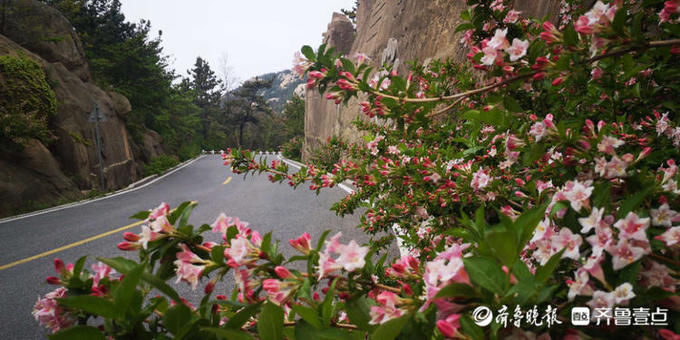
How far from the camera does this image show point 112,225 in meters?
5.43

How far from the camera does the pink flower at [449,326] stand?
0.52 meters

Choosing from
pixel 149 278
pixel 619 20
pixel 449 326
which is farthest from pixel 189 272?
pixel 619 20

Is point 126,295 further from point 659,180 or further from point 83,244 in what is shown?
point 83,244

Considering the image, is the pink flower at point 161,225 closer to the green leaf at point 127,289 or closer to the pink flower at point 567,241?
the green leaf at point 127,289

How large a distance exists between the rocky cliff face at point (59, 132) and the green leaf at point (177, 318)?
935cm

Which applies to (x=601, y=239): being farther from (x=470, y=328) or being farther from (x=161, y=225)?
(x=161, y=225)

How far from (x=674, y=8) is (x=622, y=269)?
2.16 ft

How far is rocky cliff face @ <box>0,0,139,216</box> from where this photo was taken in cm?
784

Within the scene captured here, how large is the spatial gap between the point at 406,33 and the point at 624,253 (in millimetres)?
8604

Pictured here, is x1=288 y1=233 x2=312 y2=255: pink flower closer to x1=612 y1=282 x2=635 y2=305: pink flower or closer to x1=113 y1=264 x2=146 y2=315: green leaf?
x1=113 y1=264 x2=146 y2=315: green leaf

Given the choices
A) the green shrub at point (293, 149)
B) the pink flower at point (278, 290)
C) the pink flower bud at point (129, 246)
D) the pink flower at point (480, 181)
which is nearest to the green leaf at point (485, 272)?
the pink flower at point (278, 290)

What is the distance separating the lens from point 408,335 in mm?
598

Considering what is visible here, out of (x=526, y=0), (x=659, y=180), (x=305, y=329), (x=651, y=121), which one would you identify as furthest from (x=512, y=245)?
(x=526, y=0)

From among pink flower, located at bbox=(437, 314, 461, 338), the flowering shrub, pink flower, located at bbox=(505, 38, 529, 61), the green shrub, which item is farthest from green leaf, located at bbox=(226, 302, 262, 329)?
the green shrub
